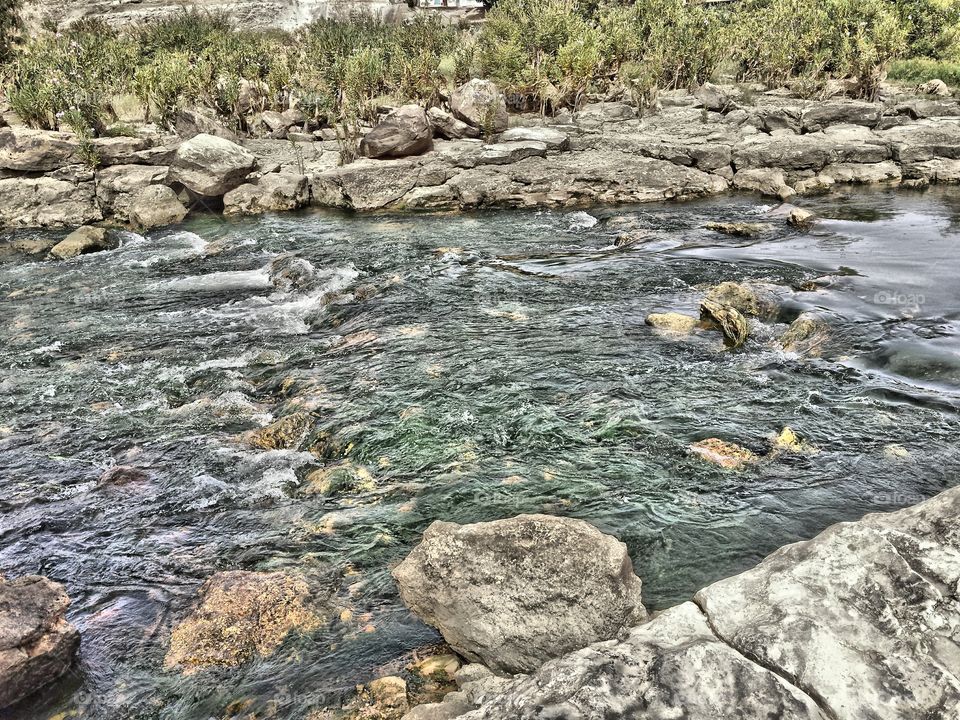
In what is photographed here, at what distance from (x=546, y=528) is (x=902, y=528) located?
2.19 meters

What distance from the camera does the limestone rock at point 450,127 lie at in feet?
87.8

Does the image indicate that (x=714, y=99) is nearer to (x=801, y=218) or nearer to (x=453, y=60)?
(x=453, y=60)

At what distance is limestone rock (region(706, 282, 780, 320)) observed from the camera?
450 inches

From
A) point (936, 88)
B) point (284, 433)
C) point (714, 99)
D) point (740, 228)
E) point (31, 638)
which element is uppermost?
point (714, 99)

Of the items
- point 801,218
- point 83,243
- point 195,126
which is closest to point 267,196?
point 83,243

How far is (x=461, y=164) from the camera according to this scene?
24.0 meters

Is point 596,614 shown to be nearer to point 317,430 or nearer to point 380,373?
point 317,430

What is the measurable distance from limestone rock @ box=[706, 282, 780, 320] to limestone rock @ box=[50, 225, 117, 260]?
1623cm

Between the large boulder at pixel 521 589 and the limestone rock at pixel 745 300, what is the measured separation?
7450 mm

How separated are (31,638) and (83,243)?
16713 millimetres

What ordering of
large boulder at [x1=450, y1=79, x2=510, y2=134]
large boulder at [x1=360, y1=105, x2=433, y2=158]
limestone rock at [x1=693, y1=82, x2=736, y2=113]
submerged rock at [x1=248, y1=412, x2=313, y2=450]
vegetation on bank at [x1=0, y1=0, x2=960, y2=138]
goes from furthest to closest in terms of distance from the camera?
limestone rock at [x1=693, y1=82, x2=736, y2=113] → vegetation on bank at [x1=0, y1=0, x2=960, y2=138] → large boulder at [x1=450, y1=79, x2=510, y2=134] → large boulder at [x1=360, y1=105, x2=433, y2=158] → submerged rock at [x1=248, y1=412, x2=313, y2=450]

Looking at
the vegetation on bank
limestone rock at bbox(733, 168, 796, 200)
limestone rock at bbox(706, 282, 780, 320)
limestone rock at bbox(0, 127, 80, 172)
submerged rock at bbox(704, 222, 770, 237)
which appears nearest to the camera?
limestone rock at bbox(706, 282, 780, 320)

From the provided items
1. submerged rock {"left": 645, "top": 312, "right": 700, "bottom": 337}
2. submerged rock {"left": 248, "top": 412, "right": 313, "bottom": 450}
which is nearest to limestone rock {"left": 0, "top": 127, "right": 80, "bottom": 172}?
submerged rock {"left": 248, "top": 412, "right": 313, "bottom": 450}

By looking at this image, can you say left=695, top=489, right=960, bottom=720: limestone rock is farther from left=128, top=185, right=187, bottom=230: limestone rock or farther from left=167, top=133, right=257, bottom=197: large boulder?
left=167, top=133, right=257, bottom=197: large boulder
